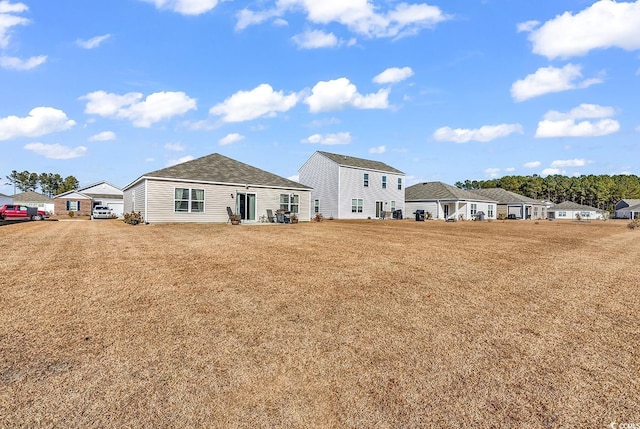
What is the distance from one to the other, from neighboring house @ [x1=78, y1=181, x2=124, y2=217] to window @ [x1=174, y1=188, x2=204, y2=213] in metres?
31.5

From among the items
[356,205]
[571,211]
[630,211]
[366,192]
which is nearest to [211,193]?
[356,205]

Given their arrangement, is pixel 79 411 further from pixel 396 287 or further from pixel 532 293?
pixel 532 293

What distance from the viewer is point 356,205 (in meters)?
35.3

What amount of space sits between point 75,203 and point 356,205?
41.3 metres

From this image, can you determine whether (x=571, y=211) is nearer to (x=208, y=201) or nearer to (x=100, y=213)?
(x=208, y=201)

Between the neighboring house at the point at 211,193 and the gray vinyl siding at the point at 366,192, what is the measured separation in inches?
284

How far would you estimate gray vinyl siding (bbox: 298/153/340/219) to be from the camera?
3412 centimetres

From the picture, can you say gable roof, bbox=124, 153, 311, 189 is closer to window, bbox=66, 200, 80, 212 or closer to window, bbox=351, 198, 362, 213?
window, bbox=351, 198, 362, 213

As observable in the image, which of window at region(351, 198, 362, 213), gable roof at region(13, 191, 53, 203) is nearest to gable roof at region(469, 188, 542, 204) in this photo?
window at region(351, 198, 362, 213)

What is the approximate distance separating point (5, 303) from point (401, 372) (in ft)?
18.9

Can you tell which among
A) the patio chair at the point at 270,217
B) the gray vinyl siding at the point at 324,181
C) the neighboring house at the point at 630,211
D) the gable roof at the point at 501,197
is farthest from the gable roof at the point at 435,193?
the neighboring house at the point at 630,211

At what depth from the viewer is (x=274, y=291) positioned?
18.7 ft

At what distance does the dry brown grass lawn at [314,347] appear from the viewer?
102 inches

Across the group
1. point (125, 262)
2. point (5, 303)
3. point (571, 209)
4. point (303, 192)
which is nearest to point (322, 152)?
point (303, 192)
